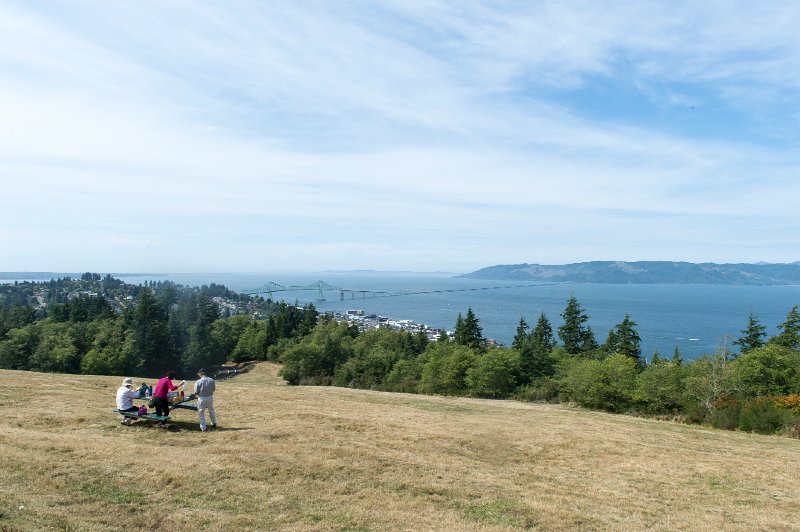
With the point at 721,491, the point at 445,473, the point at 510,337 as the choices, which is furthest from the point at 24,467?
the point at 510,337

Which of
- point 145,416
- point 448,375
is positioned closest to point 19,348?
point 448,375

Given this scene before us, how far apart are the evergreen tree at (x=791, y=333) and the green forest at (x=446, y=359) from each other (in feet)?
0.52

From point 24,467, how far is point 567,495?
11.6m

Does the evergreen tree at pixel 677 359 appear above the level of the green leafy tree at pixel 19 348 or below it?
above

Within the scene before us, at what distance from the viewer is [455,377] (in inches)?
1807

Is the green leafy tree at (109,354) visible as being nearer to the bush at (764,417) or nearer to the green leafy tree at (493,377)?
the green leafy tree at (493,377)

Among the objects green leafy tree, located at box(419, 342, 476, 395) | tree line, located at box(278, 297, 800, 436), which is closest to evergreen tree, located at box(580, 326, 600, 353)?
tree line, located at box(278, 297, 800, 436)

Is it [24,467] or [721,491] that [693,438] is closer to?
[721,491]

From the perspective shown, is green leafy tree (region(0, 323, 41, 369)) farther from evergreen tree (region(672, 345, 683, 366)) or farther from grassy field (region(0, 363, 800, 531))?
evergreen tree (region(672, 345, 683, 366))

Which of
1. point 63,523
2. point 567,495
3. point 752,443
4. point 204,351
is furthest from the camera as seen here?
point 204,351

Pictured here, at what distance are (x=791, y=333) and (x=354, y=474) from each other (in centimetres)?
6524

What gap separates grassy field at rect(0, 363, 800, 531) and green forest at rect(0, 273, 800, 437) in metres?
11.8

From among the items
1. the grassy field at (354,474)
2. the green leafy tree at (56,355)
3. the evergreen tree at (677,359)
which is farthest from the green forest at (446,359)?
the grassy field at (354,474)

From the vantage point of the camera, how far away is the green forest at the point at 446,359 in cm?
3047
